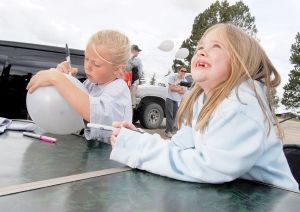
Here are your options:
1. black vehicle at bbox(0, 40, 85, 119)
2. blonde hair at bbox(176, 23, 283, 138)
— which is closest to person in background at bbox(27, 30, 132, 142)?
blonde hair at bbox(176, 23, 283, 138)

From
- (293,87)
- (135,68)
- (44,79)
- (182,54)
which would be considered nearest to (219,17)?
(293,87)

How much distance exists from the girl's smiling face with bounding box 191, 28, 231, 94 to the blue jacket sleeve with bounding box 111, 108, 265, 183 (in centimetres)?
21

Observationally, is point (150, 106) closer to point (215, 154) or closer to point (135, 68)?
point (135, 68)

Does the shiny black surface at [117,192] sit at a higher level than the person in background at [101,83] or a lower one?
lower

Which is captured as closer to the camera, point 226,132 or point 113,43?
point 226,132

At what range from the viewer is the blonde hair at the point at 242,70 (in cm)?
111

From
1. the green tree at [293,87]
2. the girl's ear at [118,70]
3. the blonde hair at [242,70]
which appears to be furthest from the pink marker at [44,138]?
the green tree at [293,87]

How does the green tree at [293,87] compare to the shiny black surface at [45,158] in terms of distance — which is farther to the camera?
the green tree at [293,87]

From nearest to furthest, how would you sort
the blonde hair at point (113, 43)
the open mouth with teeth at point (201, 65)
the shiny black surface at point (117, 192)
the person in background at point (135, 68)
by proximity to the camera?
the shiny black surface at point (117, 192), the open mouth with teeth at point (201, 65), the blonde hair at point (113, 43), the person in background at point (135, 68)

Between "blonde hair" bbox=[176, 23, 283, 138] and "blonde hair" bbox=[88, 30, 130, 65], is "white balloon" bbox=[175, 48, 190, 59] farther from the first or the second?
"blonde hair" bbox=[176, 23, 283, 138]

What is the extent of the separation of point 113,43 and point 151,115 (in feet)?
22.3

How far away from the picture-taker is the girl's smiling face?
1180 mm

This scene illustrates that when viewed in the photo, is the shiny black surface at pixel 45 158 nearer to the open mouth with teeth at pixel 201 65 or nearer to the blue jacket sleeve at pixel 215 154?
the blue jacket sleeve at pixel 215 154

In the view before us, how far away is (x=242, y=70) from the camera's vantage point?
115cm
